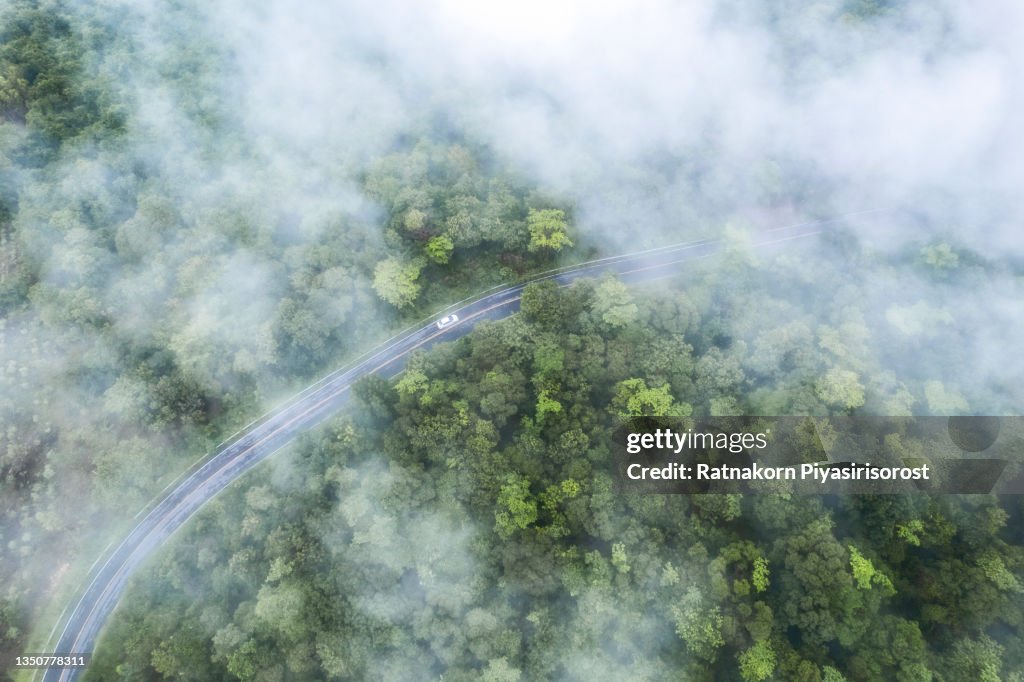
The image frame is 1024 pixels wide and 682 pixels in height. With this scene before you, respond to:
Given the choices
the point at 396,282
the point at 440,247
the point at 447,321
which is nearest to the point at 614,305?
the point at 447,321

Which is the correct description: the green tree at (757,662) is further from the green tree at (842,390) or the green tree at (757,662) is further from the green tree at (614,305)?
the green tree at (614,305)

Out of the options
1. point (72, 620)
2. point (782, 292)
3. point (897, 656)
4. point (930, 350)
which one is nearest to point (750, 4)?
point (782, 292)

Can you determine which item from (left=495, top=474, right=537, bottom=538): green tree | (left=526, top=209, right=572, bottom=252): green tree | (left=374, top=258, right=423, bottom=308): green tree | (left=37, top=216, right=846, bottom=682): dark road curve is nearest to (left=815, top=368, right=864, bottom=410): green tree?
(left=37, top=216, right=846, bottom=682): dark road curve

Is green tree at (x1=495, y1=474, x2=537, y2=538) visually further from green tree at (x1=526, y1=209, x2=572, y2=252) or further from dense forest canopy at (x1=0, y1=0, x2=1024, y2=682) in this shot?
green tree at (x1=526, y1=209, x2=572, y2=252)

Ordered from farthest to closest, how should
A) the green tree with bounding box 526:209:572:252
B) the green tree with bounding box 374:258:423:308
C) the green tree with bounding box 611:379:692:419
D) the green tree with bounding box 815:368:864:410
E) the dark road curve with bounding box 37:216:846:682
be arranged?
the green tree with bounding box 526:209:572:252 → the green tree with bounding box 374:258:423:308 → the dark road curve with bounding box 37:216:846:682 → the green tree with bounding box 611:379:692:419 → the green tree with bounding box 815:368:864:410

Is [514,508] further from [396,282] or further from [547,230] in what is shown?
[547,230]

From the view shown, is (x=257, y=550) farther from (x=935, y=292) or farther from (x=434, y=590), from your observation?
(x=935, y=292)
